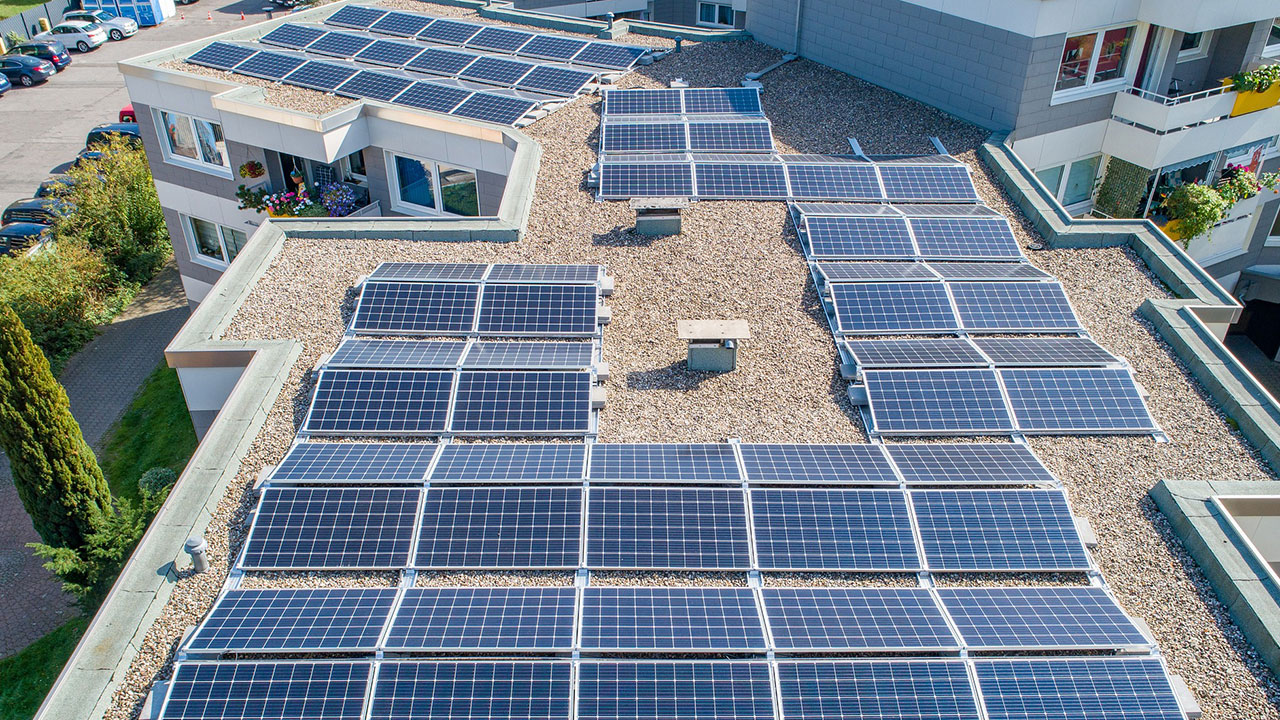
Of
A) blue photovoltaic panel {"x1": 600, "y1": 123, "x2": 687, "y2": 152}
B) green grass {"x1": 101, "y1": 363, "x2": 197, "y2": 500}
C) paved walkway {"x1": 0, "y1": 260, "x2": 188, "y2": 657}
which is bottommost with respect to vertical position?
green grass {"x1": 101, "y1": 363, "x2": 197, "y2": 500}

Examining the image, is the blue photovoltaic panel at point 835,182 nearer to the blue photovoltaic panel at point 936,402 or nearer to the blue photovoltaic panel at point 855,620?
the blue photovoltaic panel at point 936,402

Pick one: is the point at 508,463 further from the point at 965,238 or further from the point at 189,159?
the point at 189,159

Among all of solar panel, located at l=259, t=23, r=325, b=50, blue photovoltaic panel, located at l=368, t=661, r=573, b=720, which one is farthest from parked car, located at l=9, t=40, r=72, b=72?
blue photovoltaic panel, located at l=368, t=661, r=573, b=720

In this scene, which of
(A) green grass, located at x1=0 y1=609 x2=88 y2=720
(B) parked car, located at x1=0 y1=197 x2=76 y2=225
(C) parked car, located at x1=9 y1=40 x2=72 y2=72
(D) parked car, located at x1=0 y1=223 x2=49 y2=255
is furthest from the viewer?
(C) parked car, located at x1=9 y1=40 x2=72 y2=72

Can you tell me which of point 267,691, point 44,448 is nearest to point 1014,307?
point 267,691

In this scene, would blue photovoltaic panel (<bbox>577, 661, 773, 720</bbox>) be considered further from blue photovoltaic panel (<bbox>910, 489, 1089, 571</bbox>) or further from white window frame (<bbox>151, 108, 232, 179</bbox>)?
white window frame (<bbox>151, 108, 232, 179</bbox>)

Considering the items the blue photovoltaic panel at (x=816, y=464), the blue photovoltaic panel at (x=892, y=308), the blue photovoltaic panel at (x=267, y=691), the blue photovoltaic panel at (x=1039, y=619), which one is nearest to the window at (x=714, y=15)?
the blue photovoltaic panel at (x=892, y=308)
